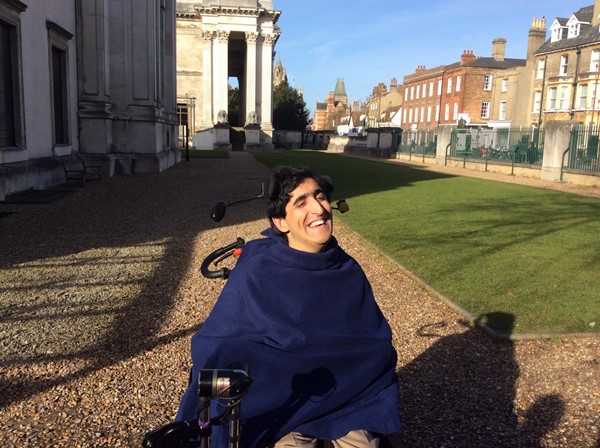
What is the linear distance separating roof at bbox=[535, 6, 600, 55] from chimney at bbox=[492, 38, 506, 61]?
1336 cm

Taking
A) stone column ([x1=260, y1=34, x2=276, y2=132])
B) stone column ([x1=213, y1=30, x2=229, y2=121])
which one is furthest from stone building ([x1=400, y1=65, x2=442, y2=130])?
stone column ([x1=213, y1=30, x2=229, y2=121])

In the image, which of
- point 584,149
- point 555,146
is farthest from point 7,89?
point 555,146

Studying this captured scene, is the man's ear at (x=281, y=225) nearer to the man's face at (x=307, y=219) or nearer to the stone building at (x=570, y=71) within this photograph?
the man's face at (x=307, y=219)

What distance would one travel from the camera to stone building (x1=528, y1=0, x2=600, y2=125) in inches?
1759

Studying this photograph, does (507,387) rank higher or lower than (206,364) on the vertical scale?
lower

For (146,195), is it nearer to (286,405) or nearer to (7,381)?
(7,381)

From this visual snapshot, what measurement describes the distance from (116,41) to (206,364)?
65.1ft

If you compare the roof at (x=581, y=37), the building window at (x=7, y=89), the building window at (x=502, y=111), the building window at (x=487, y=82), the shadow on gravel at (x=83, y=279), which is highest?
the roof at (x=581, y=37)

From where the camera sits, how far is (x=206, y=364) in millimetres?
2080

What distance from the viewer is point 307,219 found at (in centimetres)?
232

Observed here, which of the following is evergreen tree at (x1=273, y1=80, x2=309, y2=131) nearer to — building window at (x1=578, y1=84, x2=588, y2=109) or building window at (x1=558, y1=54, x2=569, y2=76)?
building window at (x1=558, y1=54, x2=569, y2=76)

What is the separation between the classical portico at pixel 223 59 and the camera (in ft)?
164

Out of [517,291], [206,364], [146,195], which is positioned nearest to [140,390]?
[206,364]

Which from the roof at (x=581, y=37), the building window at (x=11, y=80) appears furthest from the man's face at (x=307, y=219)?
the roof at (x=581, y=37)
